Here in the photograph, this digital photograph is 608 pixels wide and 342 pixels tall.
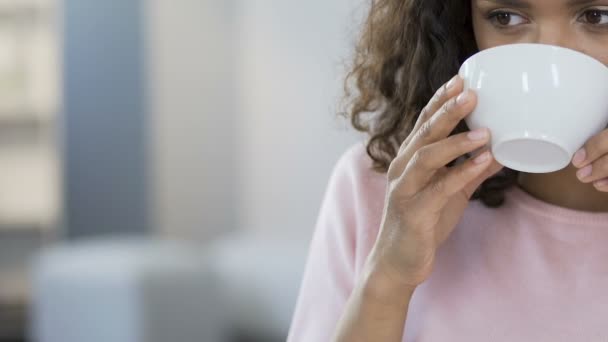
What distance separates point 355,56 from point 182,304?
5.98ft

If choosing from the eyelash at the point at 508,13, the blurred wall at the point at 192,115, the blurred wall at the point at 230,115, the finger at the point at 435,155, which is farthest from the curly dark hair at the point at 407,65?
the blurred wall at the point at 192,115

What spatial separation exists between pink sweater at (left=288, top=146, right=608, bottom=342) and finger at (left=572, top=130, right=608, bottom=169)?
245 mm

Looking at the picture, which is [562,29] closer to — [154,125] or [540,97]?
[540,97]

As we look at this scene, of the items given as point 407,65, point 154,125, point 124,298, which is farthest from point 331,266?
point 154,125

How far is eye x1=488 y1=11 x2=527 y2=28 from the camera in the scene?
3.03 feet

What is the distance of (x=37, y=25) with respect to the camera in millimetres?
4109

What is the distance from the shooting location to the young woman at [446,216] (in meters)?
0.89

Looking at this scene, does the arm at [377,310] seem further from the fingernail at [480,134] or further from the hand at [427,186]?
the fingernail at [480,134]

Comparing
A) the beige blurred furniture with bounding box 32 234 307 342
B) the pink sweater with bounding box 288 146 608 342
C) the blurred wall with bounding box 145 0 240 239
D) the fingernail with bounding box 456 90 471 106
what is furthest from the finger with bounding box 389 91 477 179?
the blurred wall with bounding box 145 0 240 239

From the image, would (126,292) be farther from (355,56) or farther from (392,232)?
(392,232)

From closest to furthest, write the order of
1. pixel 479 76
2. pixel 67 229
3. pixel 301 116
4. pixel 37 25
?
pixel 479 76 < pixel 301 116 < pixel 37 25 < pixel 67 229

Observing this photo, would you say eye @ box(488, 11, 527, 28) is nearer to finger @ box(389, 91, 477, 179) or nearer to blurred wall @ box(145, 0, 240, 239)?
finger @ box(389, 91, 477, 179)

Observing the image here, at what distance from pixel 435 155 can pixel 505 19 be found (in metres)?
0.21

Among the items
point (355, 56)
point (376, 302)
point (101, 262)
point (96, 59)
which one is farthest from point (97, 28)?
point (376, 302)
